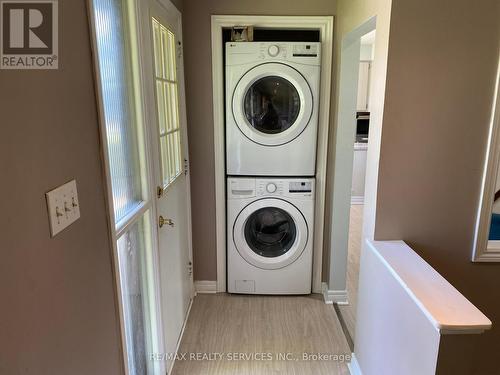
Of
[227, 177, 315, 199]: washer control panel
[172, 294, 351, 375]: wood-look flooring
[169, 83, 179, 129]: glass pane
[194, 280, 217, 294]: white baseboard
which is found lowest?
[172, 294, 351, 375]: wood-look flooring

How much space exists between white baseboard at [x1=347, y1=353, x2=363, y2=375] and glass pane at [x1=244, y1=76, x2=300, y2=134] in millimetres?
1565

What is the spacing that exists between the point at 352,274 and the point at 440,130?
6.37 feet

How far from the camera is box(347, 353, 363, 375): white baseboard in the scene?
6.78 feet

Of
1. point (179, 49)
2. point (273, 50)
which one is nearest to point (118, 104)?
point (179, 49)

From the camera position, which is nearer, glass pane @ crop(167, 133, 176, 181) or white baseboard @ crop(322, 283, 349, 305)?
glass pane @ crop(167, 133, 176, 181)

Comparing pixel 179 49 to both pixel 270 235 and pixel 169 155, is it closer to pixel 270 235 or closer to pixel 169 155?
pixel 169 155

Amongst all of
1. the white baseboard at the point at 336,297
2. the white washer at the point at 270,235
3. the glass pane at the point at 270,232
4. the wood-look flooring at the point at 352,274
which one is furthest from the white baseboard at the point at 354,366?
the glass pane at the point at 270,232

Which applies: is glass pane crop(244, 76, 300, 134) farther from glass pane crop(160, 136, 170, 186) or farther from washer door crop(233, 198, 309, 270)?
glass pane crop(160, 136, 170, 186)

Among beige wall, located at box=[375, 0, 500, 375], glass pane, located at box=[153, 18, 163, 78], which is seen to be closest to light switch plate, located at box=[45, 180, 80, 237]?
glass pane, located at box=[153, 18, 163, 78]

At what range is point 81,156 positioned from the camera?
40.3 inches

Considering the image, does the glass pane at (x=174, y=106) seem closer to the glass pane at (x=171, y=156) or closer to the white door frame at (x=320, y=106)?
the glass pane at (x=171, y=156)

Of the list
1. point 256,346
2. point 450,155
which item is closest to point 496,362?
point 450,155

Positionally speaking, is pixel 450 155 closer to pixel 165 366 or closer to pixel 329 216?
Result: pixel 329 216

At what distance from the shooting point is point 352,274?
133 inches
